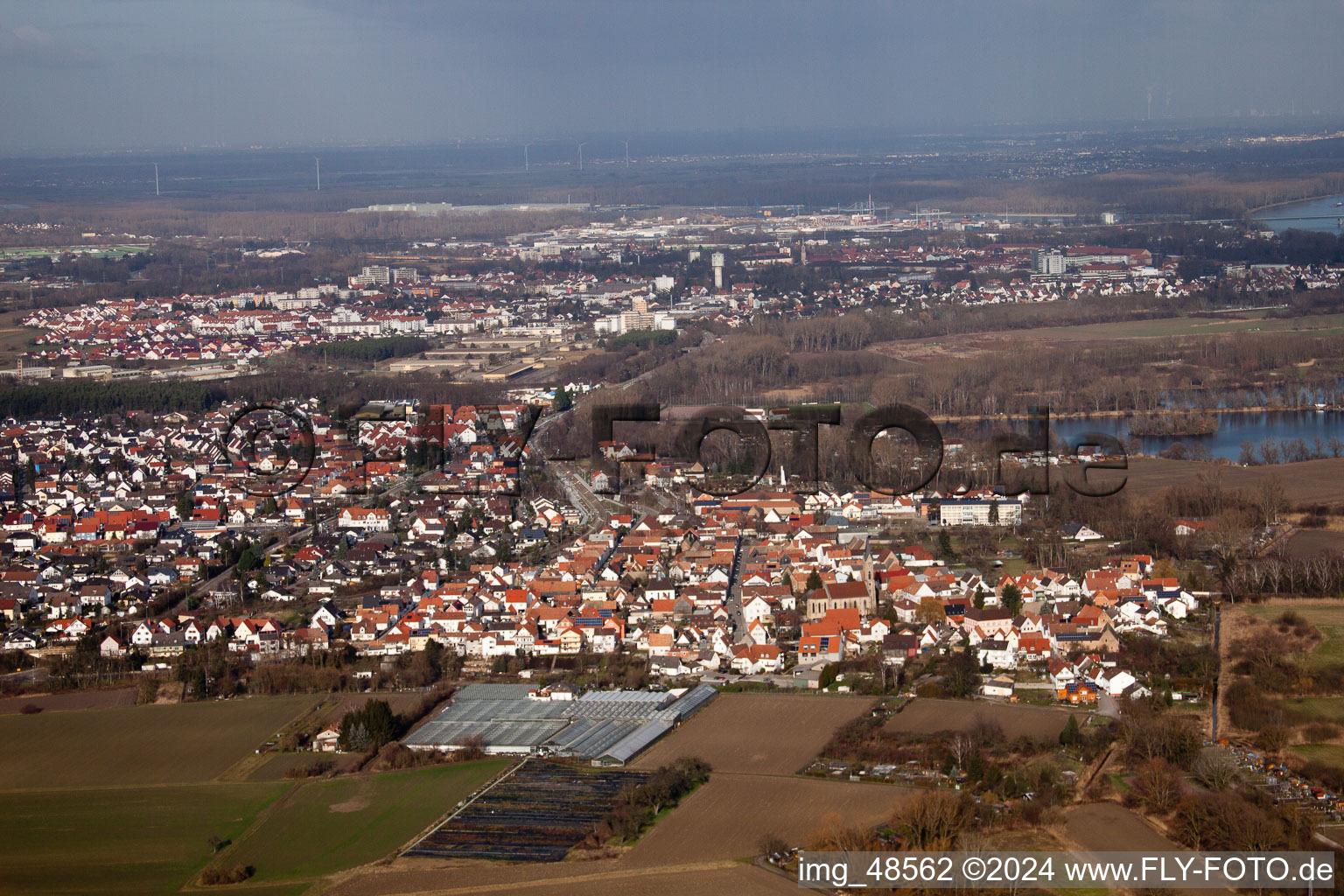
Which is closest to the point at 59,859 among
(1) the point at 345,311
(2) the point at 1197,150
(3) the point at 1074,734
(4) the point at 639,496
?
(3) the point at 1074,734

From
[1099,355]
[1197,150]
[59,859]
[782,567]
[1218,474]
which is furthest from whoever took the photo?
[1197,150]

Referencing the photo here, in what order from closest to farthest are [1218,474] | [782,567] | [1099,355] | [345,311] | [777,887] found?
[777,887], [782,567], [1218,474], [1099,355], [345,311]

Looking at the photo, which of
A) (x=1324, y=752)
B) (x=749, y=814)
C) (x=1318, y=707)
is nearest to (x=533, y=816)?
(x=749, y=814)

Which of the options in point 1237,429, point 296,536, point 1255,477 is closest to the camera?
point 296,536

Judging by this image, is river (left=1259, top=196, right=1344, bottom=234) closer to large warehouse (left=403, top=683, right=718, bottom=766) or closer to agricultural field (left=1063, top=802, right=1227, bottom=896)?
large warehouse (left=403, top=683, right=718, bottom=766)

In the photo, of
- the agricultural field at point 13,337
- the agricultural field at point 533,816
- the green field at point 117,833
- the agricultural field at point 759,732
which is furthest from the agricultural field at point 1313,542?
the agricultural field at point 13,337

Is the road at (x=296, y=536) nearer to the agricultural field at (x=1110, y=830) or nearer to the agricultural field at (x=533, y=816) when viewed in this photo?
the agricultural field at (x=533, y=816)

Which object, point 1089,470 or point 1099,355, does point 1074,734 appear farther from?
point 1099,355

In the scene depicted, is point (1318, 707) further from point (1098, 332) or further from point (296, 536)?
point (1098, 332)
